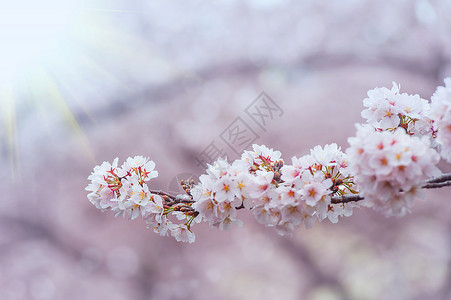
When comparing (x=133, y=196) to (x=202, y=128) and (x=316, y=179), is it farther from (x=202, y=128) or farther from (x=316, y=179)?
(x=202, y=128)

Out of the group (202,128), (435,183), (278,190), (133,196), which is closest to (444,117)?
(435,183)

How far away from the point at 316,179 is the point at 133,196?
0.95ft

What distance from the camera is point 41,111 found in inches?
81.0

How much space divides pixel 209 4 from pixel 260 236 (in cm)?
143

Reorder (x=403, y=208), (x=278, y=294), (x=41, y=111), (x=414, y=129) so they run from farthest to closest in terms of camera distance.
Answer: (x=41, y=111) < (x=278, y=294) < (x=414, y=129) < (x=403, y=208)

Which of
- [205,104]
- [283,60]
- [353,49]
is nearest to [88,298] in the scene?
[205,104]

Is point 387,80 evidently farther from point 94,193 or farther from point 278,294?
point 94,193

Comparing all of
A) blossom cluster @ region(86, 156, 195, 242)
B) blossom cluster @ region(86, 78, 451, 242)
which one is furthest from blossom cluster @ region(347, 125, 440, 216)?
blossom cluster @ region(86, 156, 195, 242)

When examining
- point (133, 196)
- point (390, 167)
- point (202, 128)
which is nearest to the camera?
point (390, 167)

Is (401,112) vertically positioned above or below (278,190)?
above

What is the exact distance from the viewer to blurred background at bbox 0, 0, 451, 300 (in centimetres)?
179

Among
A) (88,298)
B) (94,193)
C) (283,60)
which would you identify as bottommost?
(88,298)

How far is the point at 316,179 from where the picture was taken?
19.4 inches

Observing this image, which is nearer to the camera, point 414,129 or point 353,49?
point 414,129
